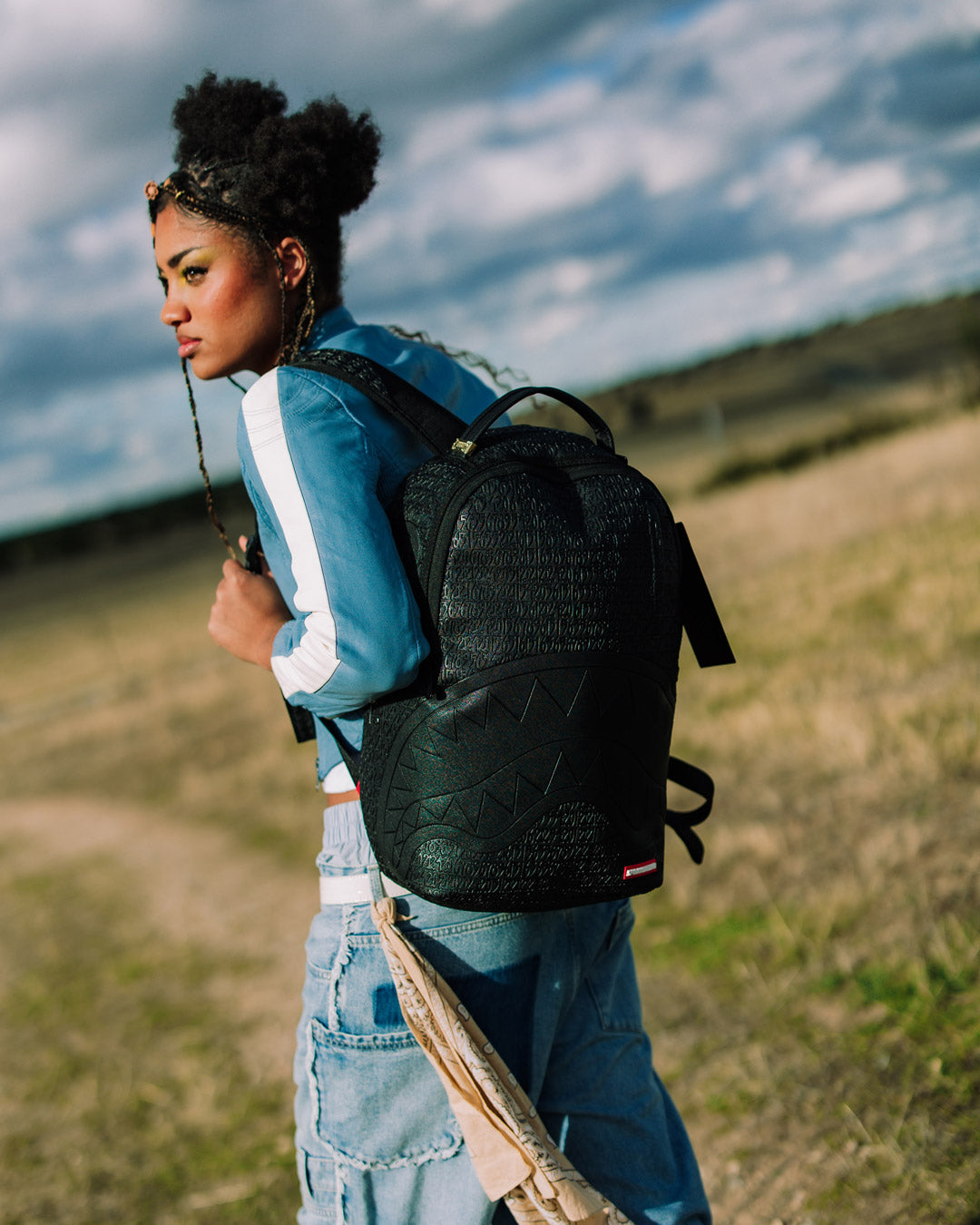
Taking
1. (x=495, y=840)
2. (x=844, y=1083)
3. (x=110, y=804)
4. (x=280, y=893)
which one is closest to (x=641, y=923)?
(x=844, y=1083)

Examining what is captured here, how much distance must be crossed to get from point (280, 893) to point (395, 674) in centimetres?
505

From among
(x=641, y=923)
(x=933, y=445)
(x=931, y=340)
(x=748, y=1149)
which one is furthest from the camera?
(x=931, y=340)

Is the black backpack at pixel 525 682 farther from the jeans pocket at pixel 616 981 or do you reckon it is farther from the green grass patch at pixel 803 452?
the green grass patch at pixel 803 452

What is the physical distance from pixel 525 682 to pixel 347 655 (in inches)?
9.3

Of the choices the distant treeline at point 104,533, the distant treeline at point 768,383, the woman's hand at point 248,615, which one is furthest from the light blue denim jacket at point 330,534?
the distant treeline at point 104,533

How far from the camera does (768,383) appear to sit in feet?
222

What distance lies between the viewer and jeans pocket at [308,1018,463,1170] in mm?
1632

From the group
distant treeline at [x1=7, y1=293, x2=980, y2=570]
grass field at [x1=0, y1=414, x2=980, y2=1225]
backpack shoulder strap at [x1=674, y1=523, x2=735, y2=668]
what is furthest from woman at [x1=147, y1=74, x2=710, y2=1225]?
distant treeline at [x1=7, y1=293, x2=980, y2=570]

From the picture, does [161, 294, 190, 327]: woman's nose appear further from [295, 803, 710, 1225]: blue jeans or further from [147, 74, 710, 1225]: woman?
[295, 803, 710, 1225]: blue jeans

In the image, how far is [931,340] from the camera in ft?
198

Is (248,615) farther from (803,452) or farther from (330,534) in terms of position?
(803,452)

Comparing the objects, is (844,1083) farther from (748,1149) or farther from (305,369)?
(305,369)

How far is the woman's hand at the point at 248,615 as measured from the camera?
175 cm

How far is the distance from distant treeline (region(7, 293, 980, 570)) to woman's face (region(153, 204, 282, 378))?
24.9 metres
